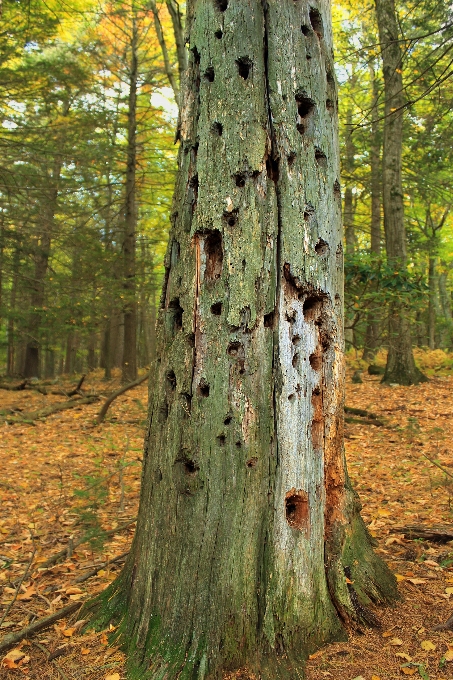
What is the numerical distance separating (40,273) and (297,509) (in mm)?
15341

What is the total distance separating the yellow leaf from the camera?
8.25 ft

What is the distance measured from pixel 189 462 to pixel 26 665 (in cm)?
147

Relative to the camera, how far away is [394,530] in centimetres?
424

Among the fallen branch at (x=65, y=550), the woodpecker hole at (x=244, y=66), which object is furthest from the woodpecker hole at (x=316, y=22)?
the fallen branch at (x=65, y=550)

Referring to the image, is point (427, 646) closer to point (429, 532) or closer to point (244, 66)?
point (429, 532)

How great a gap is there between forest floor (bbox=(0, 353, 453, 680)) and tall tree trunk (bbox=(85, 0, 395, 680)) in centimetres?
23

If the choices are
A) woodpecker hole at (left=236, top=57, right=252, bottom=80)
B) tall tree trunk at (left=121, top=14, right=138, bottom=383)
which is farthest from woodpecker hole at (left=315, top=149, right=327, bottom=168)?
tall tree trunk at (left=121, top=14, right=138, bottom=383)

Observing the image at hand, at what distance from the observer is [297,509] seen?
2680 mm

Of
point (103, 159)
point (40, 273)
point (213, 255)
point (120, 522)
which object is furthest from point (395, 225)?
point (40, 273)

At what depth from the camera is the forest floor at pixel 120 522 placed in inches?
102

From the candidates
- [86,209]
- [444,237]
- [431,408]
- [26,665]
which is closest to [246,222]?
[26,665]

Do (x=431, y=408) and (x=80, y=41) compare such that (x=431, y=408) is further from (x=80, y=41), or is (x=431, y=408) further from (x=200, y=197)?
(x=80, y=41)

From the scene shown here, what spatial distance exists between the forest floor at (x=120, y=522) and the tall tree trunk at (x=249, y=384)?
0.23 metres

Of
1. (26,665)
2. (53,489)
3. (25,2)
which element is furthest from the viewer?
(25,2)
